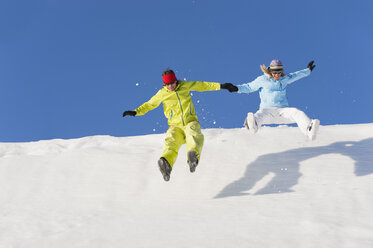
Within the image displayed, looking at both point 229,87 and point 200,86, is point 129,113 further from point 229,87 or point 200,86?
point 229,87

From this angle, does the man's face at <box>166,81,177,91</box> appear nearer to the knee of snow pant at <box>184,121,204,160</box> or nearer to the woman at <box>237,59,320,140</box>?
the knee of snow pant at <box>184,121,204,160</box>

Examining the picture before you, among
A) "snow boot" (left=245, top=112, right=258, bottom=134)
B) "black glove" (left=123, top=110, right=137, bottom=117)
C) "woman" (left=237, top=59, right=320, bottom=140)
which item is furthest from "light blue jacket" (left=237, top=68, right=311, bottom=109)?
"black glove" (left=123, top=110, right=137, bottom=117)

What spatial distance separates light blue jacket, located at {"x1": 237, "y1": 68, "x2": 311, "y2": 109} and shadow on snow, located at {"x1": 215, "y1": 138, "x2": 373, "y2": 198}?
0.98 m

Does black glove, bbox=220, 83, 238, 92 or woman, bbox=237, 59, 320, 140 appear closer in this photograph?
black glove, bbox=220, 83, 238, 92

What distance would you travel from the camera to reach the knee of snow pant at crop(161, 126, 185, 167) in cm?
569

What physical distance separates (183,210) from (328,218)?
1800 mm

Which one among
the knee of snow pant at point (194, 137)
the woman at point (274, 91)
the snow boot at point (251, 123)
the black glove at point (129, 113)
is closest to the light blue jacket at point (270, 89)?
the woman at point (274, 91)

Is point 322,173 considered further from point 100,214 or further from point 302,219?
point 100,214

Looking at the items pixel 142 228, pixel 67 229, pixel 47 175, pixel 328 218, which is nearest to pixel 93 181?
pixel 47 175

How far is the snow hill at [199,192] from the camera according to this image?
407cm

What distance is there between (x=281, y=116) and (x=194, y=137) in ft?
6.17

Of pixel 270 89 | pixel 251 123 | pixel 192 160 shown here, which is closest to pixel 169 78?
pixel 192 160

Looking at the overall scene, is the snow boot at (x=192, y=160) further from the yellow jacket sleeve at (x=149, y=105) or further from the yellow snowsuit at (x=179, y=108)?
the yellow jacket sleeve at (x=149, y=105)

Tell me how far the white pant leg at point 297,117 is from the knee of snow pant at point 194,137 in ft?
5.40
